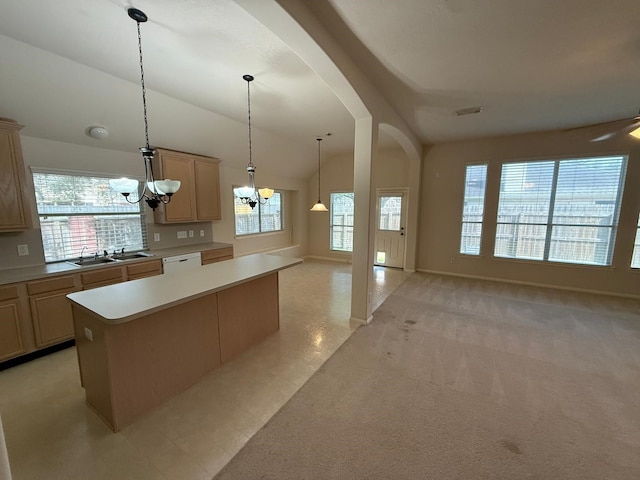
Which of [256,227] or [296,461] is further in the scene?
[256,227]

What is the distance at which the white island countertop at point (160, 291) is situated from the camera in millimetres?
1783

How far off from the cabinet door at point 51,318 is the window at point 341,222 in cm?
546

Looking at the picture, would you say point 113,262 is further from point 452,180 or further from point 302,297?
point 452,180

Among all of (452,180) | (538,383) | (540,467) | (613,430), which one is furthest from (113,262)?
(452,180)

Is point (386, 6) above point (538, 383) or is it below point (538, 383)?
above

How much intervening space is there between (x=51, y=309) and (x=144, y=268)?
0.97m

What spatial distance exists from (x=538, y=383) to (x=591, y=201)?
13.1ft

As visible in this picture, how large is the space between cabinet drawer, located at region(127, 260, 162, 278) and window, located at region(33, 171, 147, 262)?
0.71 metres

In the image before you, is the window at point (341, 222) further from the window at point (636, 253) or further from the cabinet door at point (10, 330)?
the cabinet door at point (10, 330)

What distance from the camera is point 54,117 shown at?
293 centimetres

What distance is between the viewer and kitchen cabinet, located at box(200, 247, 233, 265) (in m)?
4.36

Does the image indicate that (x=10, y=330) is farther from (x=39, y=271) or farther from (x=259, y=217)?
(x=259, y=217)

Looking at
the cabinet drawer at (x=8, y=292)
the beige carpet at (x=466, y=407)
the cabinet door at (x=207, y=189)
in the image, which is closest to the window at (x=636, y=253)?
the beige carpet at (x=466, y=407)

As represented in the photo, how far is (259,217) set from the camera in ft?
21.0
